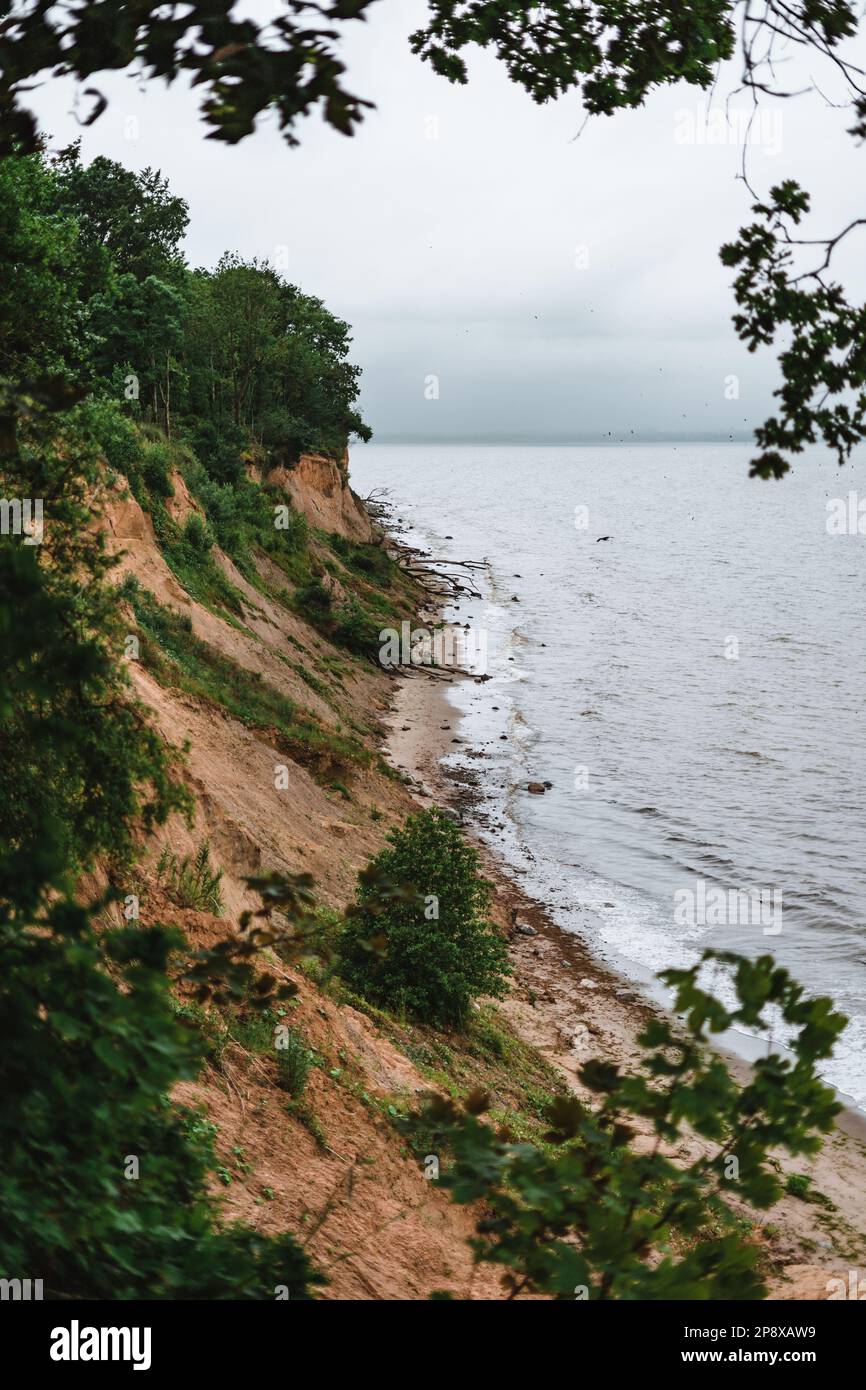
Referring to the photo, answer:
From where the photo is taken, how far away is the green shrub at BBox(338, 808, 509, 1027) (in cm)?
1518

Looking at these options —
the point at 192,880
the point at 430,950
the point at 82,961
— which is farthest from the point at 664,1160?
the point at 430,950

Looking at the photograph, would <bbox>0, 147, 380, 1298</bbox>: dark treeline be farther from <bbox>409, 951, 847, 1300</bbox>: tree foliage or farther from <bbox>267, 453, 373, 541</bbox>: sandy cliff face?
<bbox>267, 453, 373, 541</bbox>: sandy cliff face

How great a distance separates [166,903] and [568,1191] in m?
8.94

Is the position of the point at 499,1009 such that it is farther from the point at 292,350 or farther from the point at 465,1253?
the point at 292,350

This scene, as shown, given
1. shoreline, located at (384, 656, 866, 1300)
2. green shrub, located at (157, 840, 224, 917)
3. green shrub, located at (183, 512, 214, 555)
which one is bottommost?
shoreline, located at (384, 656, 866, 1300)

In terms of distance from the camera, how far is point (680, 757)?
36312 millimetres

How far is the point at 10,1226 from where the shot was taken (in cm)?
341

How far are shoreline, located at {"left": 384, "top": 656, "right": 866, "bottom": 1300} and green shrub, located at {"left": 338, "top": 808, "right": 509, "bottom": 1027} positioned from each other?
2.10 metres

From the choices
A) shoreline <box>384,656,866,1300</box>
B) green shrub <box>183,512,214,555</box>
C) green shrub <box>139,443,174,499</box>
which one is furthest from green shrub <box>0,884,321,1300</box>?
green shrub <box>183,512,214,555</box>

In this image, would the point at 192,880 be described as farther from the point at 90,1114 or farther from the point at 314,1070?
the point at 90,1114

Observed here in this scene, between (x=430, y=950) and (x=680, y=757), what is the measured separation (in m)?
22.6

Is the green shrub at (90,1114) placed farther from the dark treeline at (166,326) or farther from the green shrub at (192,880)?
the dark treeline at (166,326)

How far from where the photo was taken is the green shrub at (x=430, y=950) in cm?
1518
